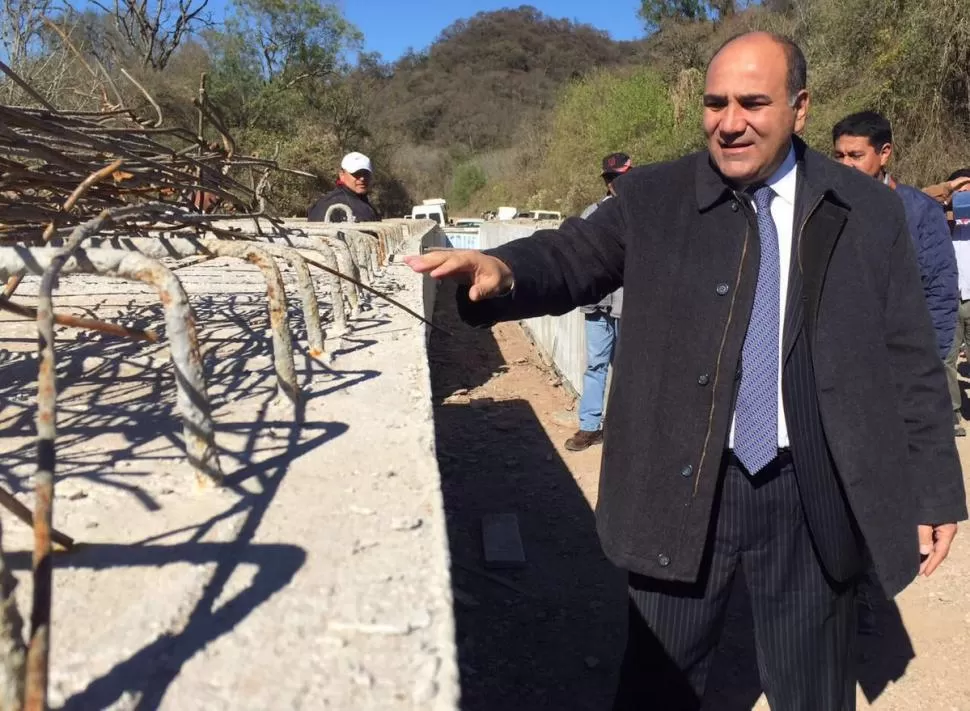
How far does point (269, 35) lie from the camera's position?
31203 millimetres

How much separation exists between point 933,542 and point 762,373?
630 millimetres

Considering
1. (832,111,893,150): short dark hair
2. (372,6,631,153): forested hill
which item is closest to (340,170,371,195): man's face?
(832,111,893,150): short dark hair

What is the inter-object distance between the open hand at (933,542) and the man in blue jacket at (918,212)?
1.75m

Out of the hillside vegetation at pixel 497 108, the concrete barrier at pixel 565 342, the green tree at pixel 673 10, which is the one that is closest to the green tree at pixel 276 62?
the hillside vegetation at pixel 497 108

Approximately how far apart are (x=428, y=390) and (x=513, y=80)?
260 ft

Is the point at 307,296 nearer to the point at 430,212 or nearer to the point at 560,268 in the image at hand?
the point at 560,268

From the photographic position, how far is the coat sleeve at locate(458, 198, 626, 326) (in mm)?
1780

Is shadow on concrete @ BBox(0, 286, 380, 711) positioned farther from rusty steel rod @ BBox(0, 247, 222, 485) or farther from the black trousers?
the black trousers

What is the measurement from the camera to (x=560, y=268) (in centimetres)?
187

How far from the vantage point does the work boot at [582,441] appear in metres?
5.70

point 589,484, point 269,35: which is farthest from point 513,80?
point 589,484

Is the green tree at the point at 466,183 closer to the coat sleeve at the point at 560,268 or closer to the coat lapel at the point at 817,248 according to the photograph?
the coat sleeve at the point at 560,268

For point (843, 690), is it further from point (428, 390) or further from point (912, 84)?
point (912, 84)

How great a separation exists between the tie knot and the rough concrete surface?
3.11 feet
